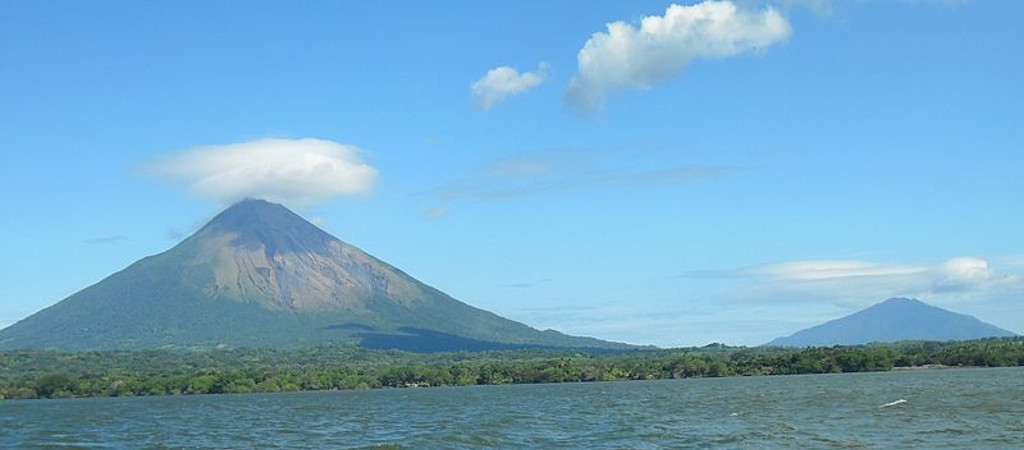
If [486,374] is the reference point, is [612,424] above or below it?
below

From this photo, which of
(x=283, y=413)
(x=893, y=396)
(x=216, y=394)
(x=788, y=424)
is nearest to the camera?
(x=788, y=424)

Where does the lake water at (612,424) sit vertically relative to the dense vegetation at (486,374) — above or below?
below

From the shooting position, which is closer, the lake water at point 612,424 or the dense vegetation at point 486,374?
the lake water at point 612,424

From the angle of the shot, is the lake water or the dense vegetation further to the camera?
the dense vegetation

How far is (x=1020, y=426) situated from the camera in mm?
56688

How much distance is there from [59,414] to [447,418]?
51.6 m

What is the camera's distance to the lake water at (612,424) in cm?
5541

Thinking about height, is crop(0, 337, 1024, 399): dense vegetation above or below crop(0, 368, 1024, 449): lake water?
above

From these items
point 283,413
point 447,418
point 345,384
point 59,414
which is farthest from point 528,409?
Result: point 345,384

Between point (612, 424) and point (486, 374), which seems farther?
point (486, 374)

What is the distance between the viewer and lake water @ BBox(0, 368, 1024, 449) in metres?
55.4

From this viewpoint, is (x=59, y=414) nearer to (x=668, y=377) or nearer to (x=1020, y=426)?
(x=1020, y=426)

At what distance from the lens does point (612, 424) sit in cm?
6869

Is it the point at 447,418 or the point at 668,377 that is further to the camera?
the point at 668,377
